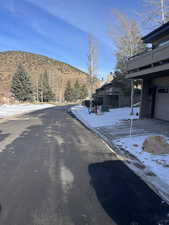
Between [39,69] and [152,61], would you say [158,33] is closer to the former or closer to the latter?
[152,61]

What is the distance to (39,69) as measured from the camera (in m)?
79.4

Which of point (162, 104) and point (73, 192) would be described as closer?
point (73, 192)

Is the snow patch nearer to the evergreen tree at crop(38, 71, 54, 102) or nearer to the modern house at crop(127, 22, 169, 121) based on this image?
the modern house at crop(127, 22, 169, 121)

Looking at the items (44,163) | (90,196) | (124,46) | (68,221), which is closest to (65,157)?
(44,163)

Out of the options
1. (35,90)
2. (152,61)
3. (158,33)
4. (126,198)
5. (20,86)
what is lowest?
(126,198)

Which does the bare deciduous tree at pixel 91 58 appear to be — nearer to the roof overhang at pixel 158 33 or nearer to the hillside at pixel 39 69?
the roof overhang at pixel 158 33

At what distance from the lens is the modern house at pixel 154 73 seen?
8.68m

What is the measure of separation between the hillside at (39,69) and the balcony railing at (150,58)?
A: 57.3 m

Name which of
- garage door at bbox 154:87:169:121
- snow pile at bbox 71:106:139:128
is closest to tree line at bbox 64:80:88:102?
snow pile at bbox 71:106:139:128

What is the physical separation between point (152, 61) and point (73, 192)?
850 centimetres

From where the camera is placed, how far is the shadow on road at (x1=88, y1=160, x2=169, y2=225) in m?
2.56

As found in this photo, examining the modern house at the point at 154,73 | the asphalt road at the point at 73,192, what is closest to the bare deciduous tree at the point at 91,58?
the modern house at the point at 154,73

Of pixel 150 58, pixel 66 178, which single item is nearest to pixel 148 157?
pixel 66 178

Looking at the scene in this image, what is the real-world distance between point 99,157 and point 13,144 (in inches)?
147
